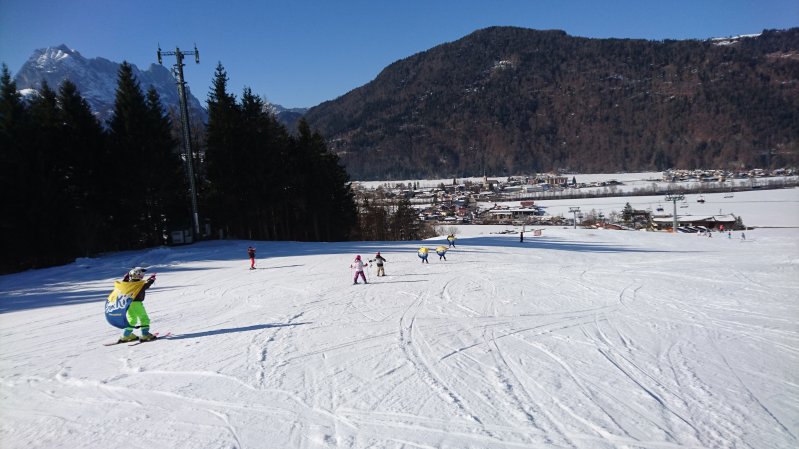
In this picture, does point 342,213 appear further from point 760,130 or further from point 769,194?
point 760,130

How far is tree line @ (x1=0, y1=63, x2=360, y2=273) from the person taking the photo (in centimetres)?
1930

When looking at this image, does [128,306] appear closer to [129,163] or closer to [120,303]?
[120,303]

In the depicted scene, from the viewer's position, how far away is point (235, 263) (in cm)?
1956

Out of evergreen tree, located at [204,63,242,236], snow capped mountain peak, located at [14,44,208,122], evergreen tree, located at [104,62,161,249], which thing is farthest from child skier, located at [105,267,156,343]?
snow capped mountain peak, located at [14,44,208,122]

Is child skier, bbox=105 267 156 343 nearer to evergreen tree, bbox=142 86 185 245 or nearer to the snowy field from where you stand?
the snowy field

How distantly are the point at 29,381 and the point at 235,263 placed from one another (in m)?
13.7

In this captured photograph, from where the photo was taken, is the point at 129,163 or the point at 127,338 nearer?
the point at 127,338

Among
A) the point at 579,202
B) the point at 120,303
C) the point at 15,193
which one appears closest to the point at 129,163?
the point at 15,193

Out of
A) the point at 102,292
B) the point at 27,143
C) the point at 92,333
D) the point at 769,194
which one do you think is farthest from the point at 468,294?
the point at 769,194

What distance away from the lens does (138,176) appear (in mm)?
24422

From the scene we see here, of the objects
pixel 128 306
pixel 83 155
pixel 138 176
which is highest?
pixel 83 155

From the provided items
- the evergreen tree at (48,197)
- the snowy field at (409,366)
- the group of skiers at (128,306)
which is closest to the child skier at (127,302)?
the group of skiers at (128,306)

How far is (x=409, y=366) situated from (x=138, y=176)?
24.5m

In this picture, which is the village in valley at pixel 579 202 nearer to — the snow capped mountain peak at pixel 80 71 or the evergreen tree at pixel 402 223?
the evergreen tree at pixel 402 223
